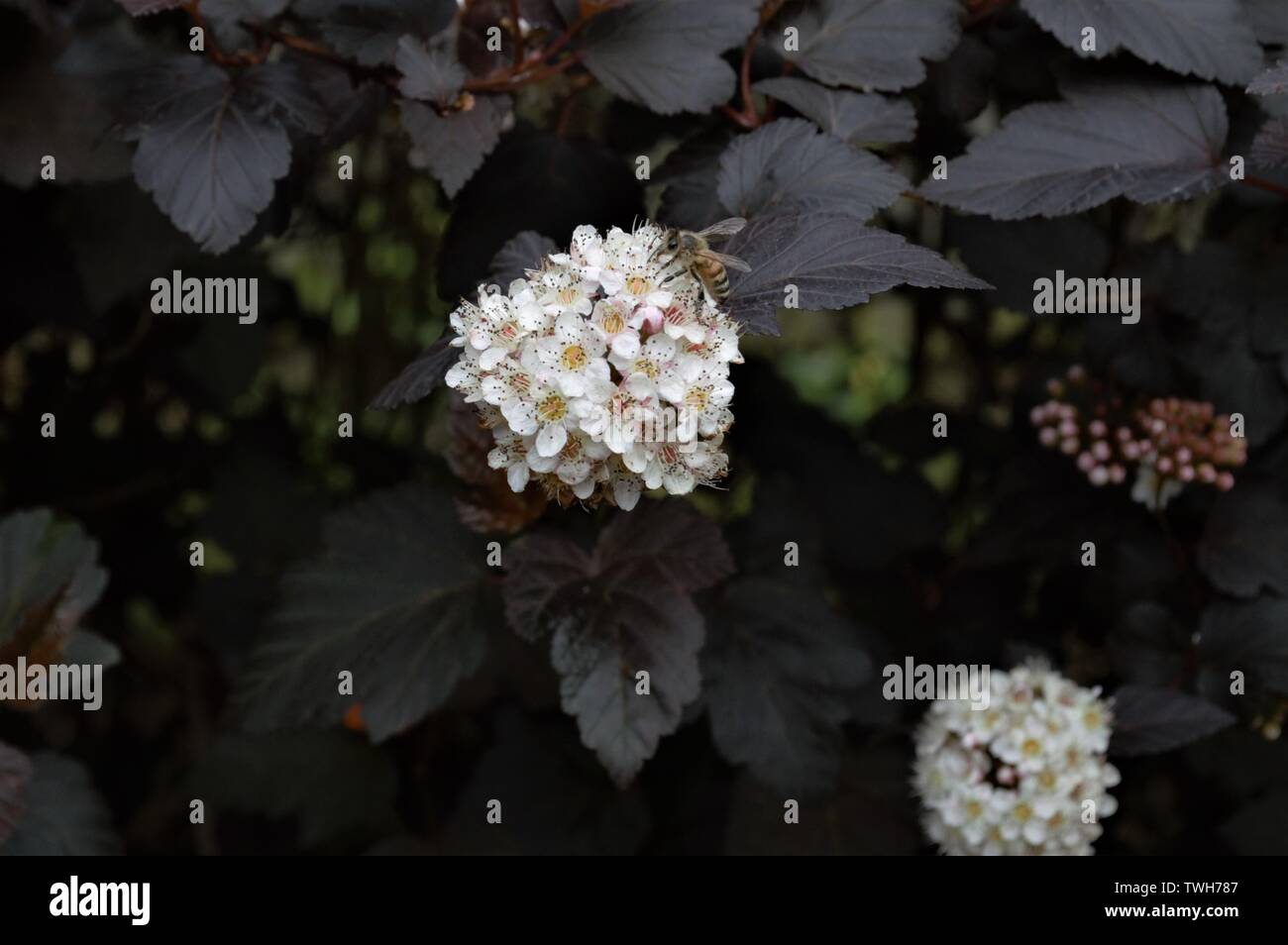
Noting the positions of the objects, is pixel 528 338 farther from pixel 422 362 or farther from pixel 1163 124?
pixel 1163 124

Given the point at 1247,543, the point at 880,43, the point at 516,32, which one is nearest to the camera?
the point at 516,32

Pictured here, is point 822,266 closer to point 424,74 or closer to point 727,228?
point 727,228

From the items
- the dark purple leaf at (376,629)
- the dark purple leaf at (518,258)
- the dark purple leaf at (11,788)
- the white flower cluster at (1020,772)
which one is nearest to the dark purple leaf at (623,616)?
the dark purple leaf at (376,629)

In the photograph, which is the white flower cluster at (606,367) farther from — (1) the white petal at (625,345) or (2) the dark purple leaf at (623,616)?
(2) the dark purple leaf at (623,616)

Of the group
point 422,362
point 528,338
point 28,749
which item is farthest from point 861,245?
point 28,749

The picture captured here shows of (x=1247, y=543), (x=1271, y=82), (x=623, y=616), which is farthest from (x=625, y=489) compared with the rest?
(x=1247, y=543)
